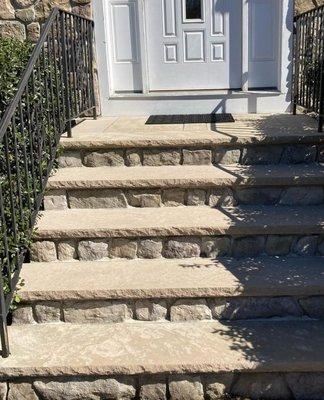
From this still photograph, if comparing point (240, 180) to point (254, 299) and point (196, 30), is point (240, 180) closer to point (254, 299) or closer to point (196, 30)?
point (254, 299)

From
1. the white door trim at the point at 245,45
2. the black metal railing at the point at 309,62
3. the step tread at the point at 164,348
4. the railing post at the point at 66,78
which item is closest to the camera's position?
the step tread at the point at 164,348

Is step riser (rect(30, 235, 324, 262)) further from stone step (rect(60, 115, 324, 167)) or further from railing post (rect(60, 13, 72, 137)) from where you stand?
railing post (rect(60, 13, 72, 137))

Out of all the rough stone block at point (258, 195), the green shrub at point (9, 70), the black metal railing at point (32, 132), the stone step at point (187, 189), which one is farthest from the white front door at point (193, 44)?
the rough stone block at point (258, 195)

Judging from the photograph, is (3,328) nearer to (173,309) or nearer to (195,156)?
(173,309)

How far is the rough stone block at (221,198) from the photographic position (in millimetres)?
3188

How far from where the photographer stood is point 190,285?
2.57m

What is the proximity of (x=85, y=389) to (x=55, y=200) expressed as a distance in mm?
1328

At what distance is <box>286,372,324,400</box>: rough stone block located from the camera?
7.41ft

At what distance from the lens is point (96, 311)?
103 inches

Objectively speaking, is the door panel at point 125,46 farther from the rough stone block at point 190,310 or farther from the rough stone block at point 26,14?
the rough stone block at point 190,310

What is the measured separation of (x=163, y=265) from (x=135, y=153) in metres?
1.00

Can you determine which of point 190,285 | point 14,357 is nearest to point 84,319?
point 14,357

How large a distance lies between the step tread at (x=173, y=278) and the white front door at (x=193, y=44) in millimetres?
2639

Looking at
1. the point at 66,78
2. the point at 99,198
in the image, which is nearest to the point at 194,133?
the point at 99,198
